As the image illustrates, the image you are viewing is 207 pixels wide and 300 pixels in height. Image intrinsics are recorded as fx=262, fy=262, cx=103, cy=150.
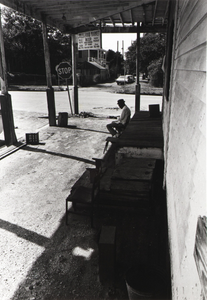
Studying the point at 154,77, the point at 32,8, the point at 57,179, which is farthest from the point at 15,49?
the point at 57,179

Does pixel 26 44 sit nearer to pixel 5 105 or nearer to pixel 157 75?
pixel 157 75

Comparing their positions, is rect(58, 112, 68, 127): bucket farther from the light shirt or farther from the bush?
the bush

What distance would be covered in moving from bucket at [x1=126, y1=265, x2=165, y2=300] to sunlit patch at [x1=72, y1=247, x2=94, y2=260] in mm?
1029

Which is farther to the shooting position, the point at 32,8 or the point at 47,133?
the point at 47,133

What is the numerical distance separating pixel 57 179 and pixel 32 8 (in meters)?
6.86

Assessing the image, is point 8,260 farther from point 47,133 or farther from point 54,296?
point 47,133

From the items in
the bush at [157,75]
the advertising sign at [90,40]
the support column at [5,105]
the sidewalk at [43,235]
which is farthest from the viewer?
the bush at [157,75]

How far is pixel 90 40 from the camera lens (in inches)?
480

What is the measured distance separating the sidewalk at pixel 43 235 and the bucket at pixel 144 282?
0.54 metres

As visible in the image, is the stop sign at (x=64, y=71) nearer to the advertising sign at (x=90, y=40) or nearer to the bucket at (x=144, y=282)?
the advertising sign at (x=90, y=40)

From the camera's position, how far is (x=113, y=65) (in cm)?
7844

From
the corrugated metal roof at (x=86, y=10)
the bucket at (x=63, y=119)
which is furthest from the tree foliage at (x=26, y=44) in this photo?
the bucket at (x=63, y=119)

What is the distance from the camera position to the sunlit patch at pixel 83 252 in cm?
397

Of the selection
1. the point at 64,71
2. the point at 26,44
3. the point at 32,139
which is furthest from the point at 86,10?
the point at 26,44
